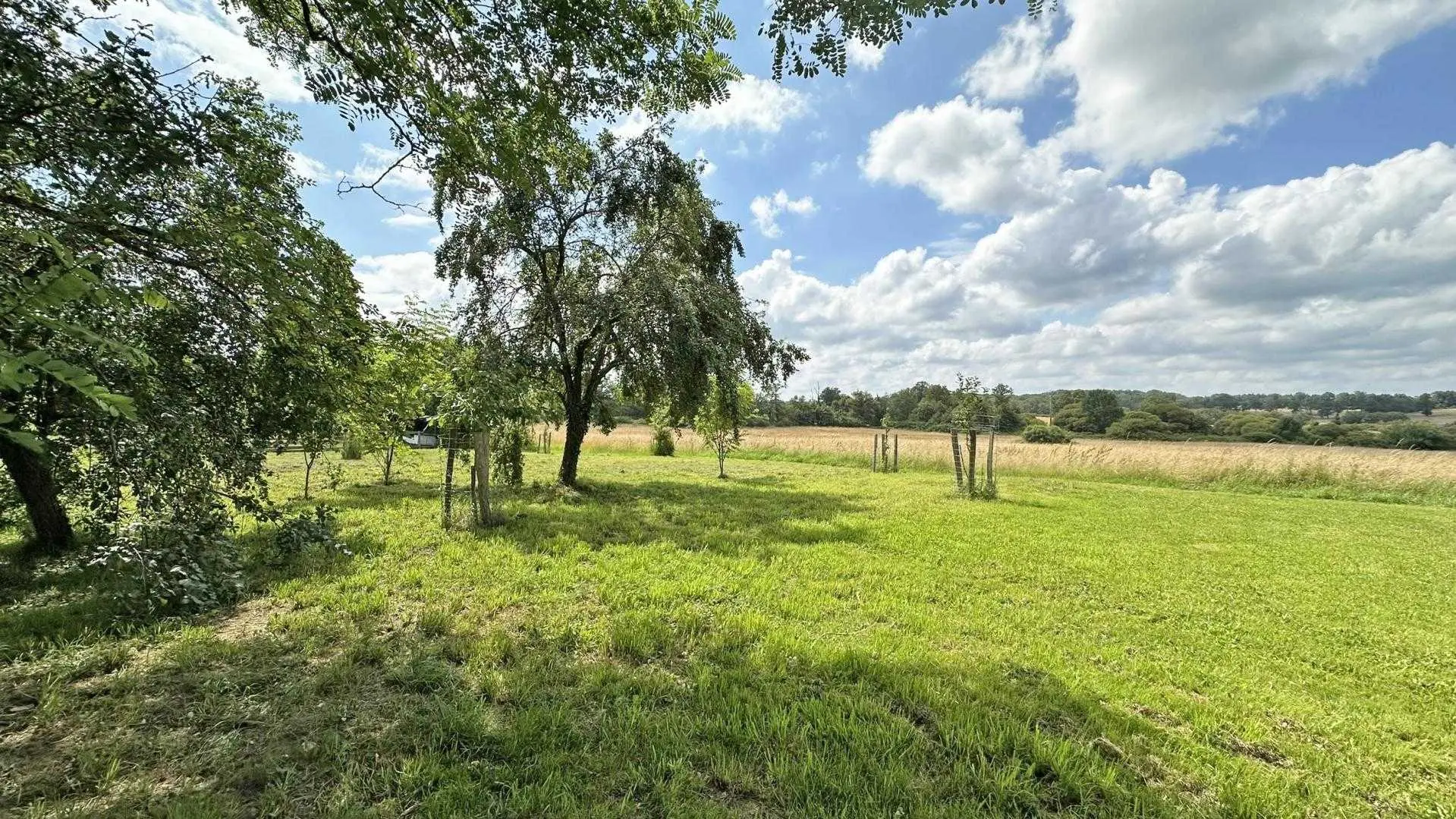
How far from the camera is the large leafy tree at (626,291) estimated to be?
963 cm

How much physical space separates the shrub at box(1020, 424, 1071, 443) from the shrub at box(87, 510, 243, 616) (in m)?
32.4

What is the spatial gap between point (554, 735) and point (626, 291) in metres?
8.20

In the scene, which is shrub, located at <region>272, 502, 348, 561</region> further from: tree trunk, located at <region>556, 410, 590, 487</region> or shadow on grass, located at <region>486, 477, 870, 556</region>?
tree trunk, located at <region>556, 410, 590, 487</region>

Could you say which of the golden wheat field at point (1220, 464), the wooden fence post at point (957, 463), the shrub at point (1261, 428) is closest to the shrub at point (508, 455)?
the golden wheat field at point (1220, 464)

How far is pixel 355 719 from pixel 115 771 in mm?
887

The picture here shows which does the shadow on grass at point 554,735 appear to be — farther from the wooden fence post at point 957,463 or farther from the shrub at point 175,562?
the wooden fence post at point 957,463

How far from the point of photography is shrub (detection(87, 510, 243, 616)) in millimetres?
3605

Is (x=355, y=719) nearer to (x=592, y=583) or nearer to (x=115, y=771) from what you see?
(x=115, y=771)

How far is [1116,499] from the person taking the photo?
12641mm

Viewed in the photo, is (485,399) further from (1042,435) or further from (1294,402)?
(1294,402)

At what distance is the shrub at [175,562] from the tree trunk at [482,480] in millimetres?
3142

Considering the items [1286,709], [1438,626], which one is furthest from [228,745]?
[1438,626]

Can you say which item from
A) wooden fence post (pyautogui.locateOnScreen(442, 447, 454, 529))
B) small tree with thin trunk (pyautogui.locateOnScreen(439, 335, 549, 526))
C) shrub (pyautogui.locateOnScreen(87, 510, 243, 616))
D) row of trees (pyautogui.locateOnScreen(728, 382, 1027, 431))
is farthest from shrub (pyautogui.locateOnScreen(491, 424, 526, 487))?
row of trees (pyautogui.locateOnScreen(728, 382, 1027, 431))

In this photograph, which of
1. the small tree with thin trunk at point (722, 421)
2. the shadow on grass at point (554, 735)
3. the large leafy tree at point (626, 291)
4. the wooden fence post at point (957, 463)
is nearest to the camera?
the shadow on grass at point (554, 735)
